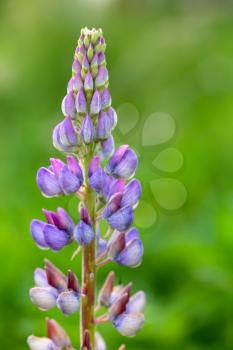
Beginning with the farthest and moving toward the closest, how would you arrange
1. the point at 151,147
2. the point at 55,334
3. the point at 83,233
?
the point at 151,147
the point at 55,334
the point at 83,233

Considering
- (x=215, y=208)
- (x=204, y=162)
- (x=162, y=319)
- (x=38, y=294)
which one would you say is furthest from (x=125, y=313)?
(x=204, y=162)

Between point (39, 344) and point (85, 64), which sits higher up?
point (85, 64)

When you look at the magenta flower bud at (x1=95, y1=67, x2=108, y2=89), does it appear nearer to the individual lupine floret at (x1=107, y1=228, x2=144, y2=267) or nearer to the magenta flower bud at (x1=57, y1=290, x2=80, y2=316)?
the individual lupine floret at (x1=107, y1=228, x2=144, y2=267)

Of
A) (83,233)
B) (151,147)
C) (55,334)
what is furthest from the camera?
(151,147)

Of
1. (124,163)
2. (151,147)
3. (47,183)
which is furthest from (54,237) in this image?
→ (151,147)

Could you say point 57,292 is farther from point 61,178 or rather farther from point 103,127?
point 103,127

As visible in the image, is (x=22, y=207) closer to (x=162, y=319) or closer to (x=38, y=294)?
(x=162, y=319)
